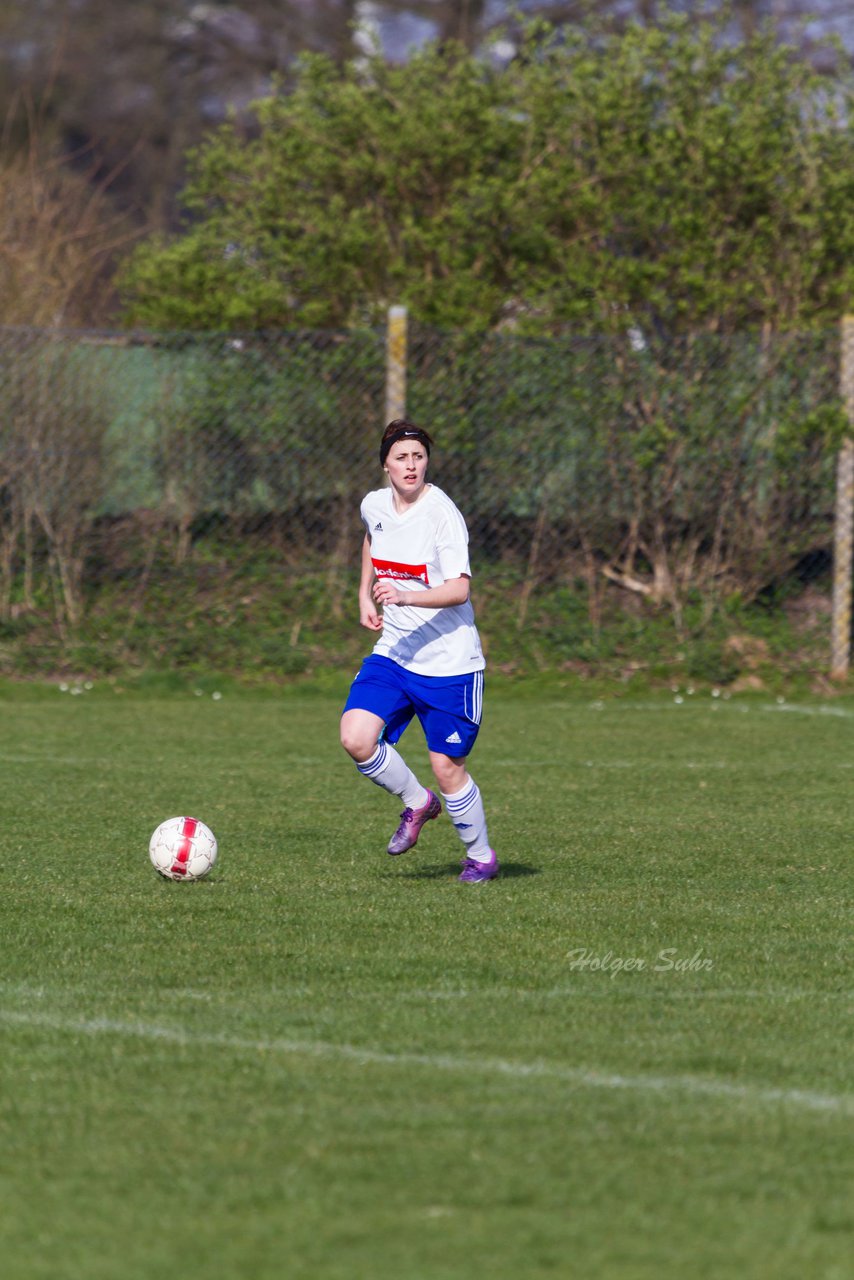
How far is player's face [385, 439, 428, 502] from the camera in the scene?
662 centimetres

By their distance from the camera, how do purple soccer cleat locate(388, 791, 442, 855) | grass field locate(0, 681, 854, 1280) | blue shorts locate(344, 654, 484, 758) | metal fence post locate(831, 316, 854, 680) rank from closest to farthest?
grass field locate(0, 681, 854, 1280) → blue shorts locate(344, 654, 484, 758) → purple soccer cleat locate(388, 791, 442, 855) → metal fence post locate(831, 316, 854, 680)

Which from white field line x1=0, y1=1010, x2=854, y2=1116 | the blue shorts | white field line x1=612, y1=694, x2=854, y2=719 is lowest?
white field line x1=612, y1=694, x2=854, y2=719

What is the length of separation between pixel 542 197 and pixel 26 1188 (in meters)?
11.9

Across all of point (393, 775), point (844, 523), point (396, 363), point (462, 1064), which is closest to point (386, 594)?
point (393, 775)

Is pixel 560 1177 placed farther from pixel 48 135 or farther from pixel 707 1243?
pixel 48 135

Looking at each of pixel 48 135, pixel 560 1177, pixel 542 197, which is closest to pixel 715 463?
pixel 542 197

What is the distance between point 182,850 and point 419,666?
1.12 metres

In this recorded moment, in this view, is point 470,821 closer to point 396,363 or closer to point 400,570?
point 400,570

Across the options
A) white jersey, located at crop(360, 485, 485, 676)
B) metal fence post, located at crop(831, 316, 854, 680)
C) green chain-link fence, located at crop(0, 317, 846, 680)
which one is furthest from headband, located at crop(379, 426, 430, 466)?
metal fence post, located at crop(831, 316, 854, 680)

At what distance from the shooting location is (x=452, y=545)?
21.7 ft

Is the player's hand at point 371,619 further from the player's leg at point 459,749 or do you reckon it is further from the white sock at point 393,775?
the white sock at point 393,775

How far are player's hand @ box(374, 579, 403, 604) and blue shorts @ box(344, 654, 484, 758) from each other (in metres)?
0.41

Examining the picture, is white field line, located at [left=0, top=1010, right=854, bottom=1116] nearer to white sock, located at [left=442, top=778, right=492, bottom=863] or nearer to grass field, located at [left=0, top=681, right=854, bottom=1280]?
grass field, located at [left=0, top=681, right=854, bottom=1280]

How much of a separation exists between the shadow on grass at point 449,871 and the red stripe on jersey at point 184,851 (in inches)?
30.6
